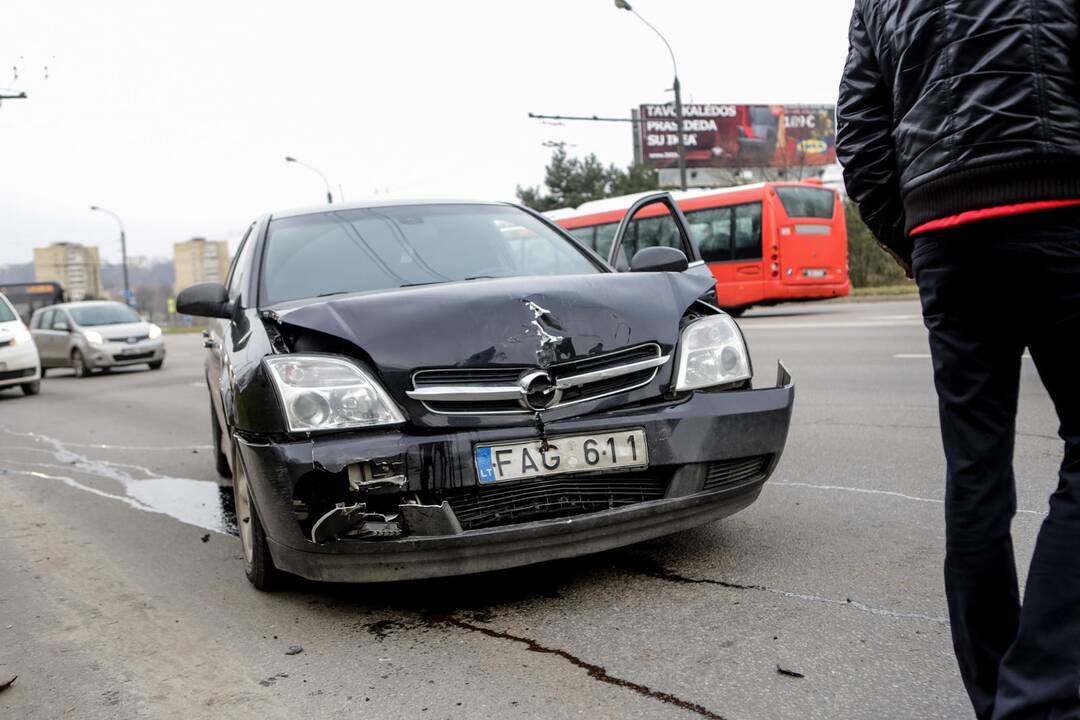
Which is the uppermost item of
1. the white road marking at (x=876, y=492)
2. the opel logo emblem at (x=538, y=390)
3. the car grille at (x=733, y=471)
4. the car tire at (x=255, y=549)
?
the opel logo emblem at (x=538, y=390)

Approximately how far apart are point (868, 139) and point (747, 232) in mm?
20105

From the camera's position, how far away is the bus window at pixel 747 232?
850 inches

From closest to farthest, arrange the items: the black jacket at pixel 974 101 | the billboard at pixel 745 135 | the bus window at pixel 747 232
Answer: the black jacket at pixel 974 101, the bus window at pixel 747 232, the billboard at pixel 745 135

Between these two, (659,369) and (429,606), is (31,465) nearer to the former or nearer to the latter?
(429,606)

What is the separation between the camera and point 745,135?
5697 cm

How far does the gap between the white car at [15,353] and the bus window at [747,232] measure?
13.8m

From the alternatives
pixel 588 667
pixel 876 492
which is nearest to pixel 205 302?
pixel 588 667

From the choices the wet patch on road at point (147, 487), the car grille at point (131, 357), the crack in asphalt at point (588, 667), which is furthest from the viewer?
the car grille at point (131, 357)

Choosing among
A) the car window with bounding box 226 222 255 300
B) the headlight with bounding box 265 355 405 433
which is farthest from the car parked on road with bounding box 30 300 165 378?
the headlight with bounding box 265 355 405 433

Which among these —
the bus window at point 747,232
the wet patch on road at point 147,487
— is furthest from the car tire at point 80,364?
the bus window at point 747,232

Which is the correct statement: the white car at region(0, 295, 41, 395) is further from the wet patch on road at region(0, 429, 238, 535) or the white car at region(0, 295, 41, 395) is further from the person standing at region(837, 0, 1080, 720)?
the person standing at region(837, 0, 1080, 720)

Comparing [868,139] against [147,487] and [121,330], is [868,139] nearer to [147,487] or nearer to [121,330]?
[147,487]

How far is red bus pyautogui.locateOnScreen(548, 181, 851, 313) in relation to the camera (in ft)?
70.2

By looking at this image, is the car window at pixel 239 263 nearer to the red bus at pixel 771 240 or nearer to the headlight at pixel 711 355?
the headlight at pixel 711 355
